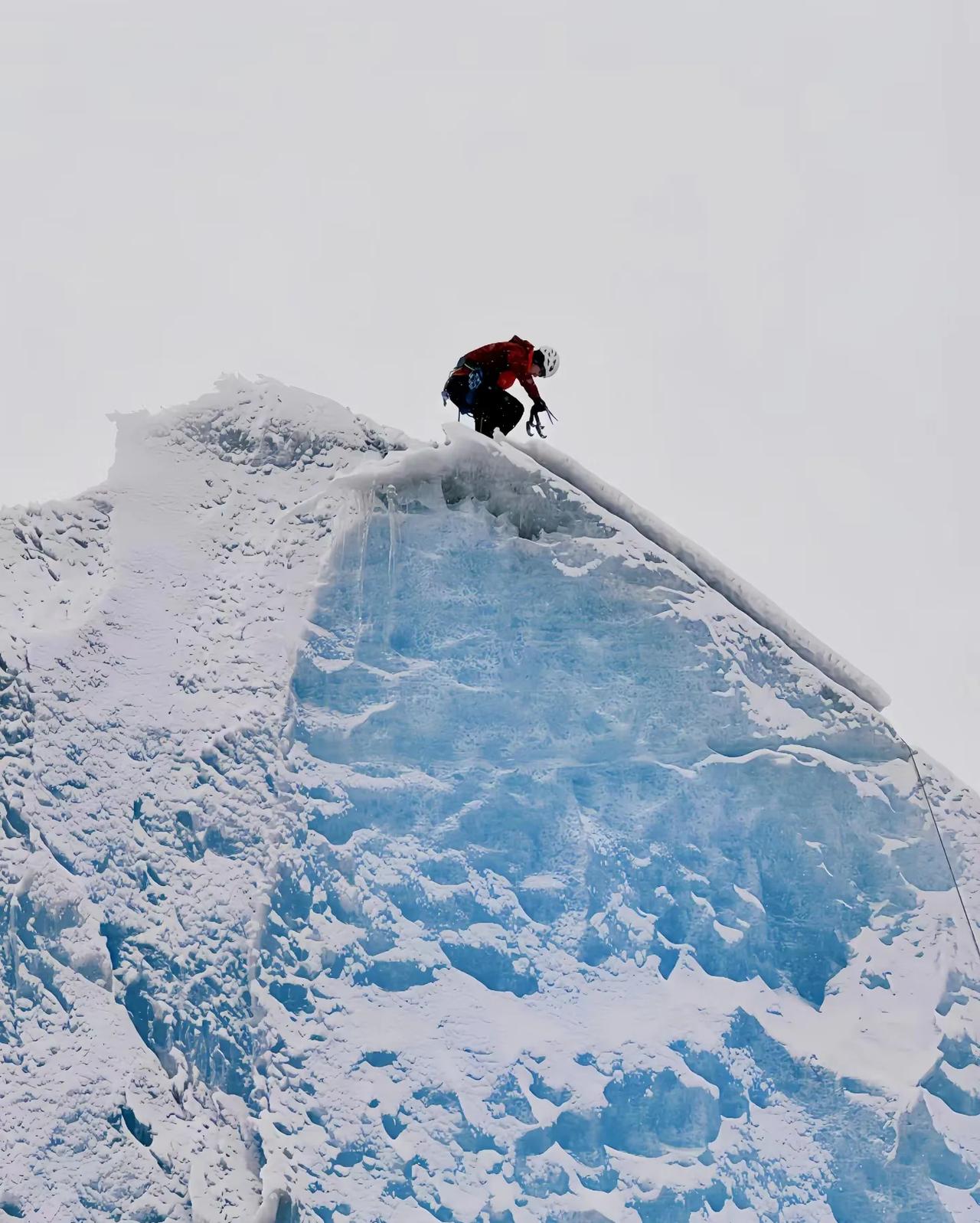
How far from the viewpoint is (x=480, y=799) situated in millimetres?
7254

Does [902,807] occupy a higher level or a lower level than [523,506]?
lower

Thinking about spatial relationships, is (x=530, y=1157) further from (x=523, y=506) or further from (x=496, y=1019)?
(x=523, y=506)

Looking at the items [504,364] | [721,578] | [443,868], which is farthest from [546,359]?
[443,868]

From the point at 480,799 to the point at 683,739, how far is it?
1051mm

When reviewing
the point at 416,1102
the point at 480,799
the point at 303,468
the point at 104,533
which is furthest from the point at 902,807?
the point at 104,533

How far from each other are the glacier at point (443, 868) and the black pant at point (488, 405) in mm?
657

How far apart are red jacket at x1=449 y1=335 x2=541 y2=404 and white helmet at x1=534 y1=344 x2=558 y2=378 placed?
0.35 feet

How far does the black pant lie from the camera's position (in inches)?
333

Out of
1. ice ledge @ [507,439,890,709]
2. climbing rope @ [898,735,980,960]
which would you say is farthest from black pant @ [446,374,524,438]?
climbing rope @ [898,735,980,960]

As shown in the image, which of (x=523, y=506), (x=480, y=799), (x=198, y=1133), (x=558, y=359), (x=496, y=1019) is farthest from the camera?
(x=558, y=359)

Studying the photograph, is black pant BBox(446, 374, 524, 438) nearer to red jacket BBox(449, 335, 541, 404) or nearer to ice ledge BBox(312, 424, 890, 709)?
red jacket BBox(449, 335, 541, 404)

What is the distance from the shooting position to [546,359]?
8.59m

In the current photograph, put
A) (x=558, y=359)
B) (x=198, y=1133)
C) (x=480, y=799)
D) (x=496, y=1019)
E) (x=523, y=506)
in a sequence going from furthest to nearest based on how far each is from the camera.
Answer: (x=558, y=359), (x=523, y=506), (x=480, y=799), (x=496, y=1019), (x=198, y=1133)

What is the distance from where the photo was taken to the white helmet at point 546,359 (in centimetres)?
858
